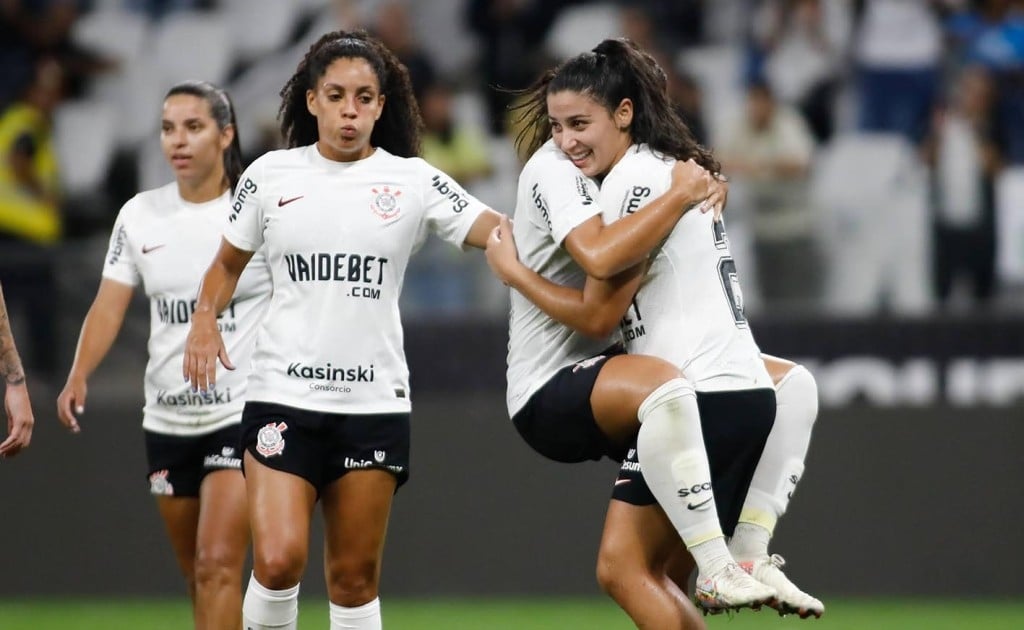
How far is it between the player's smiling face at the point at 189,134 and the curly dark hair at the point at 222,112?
21 mm

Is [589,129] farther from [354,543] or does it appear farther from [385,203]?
[354,543]

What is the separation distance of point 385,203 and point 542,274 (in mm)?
619

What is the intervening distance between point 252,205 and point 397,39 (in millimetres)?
5932

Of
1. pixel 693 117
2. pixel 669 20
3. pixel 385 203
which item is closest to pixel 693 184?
pixel 385 203

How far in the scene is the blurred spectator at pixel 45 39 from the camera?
1140 cm

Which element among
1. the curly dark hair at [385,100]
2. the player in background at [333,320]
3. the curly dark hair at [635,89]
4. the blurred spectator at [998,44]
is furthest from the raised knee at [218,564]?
the blurred spectator at [998,44]

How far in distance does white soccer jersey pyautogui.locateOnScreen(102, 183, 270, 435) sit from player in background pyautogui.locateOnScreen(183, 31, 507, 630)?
0.70m

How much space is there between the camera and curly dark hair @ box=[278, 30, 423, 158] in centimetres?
560

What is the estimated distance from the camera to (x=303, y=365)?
5.48 metres

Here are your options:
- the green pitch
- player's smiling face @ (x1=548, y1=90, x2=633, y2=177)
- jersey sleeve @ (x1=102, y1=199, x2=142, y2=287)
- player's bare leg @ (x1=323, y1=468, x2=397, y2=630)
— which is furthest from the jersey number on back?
the green pitch

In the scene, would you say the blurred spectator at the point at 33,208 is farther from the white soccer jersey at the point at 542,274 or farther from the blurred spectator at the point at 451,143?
the white soccer jersey at the point at 542,274

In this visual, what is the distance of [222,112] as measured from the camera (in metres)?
6.53

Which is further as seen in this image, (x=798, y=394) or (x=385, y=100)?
(x=385, y=100)

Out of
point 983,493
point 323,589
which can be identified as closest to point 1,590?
point 323,589
